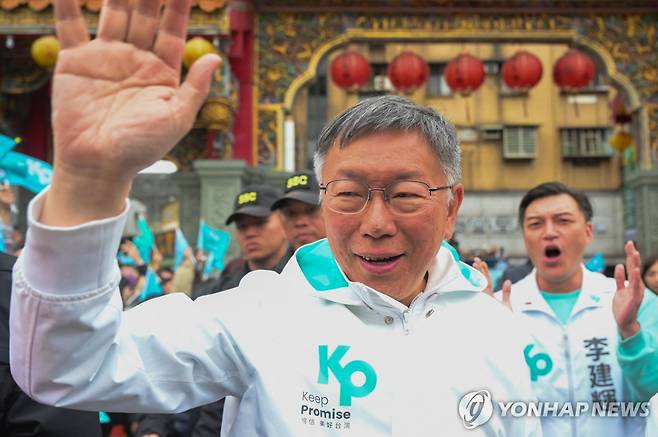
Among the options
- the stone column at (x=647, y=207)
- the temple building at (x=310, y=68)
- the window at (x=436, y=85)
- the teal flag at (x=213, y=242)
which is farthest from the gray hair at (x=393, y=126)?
the window at (x=436, y=85)

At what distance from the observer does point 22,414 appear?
1731 mm

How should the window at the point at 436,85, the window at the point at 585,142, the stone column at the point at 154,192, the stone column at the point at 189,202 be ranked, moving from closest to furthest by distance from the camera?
the stone column at the point at 189,202
the stone column at the point at 154,192
the window at the point at 585,142
the window at the point at 436,85

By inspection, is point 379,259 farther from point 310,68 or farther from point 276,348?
point 310,68

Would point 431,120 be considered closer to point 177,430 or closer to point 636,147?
point 177,430

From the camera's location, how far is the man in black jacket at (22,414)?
172 cm

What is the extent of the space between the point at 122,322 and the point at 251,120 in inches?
337

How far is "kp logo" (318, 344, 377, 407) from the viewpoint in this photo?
4.53 ft

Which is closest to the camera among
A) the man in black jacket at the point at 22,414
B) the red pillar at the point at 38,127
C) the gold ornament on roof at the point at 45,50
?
the man in black jacket at the point at 22,414

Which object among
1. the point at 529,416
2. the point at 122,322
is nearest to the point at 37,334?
the point at 122,322

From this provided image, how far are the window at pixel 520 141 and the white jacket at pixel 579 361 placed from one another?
15688 millimetres

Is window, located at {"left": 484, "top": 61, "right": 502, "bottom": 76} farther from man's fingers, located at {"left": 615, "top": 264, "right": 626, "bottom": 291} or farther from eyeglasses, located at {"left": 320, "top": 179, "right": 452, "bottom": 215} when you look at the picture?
eyeglasses, located at {"left": 320, "top": 179, "right": 452, "bottom": 215}

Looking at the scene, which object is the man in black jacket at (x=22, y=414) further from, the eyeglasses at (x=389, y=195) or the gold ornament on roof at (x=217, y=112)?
the gold ornament on roof at (x=217, y=112)

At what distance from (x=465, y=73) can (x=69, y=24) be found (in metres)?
8.30

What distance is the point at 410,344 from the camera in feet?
4.74
